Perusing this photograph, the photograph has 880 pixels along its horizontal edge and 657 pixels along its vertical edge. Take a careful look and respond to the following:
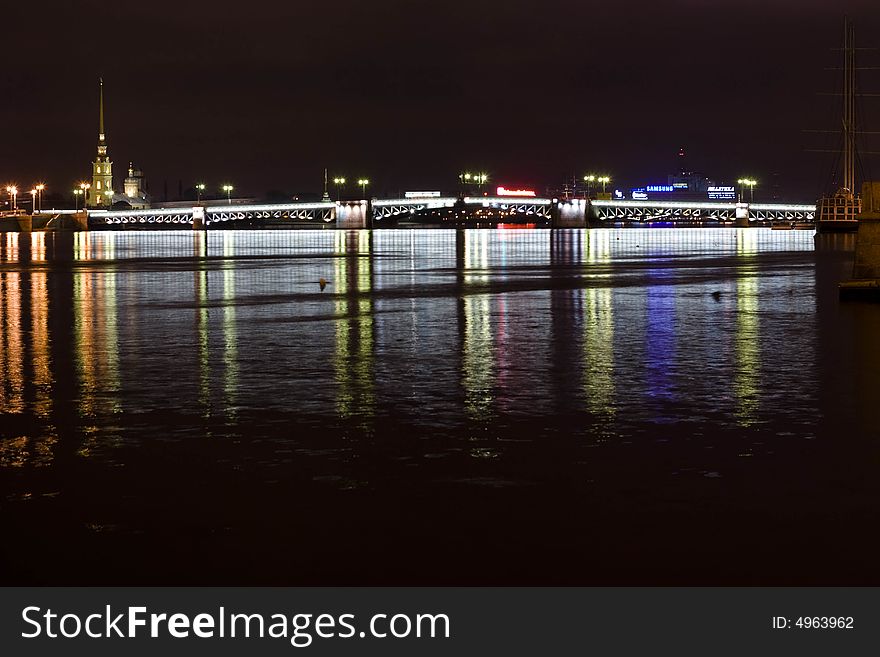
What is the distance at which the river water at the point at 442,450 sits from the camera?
10570 mm

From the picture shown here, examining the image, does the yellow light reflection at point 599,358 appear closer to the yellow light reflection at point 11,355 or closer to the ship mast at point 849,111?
the yellow light reflection at point 11,355

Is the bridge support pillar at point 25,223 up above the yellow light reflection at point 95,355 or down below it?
above

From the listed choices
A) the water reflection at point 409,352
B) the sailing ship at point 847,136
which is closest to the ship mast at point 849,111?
the sailing ship at point 847,136

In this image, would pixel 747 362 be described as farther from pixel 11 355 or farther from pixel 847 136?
pixel 847 136

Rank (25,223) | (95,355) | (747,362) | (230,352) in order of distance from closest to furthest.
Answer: (747,362) < (95,355) < (230,352) < (25,223)

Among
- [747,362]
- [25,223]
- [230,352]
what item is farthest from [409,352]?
[25,223]

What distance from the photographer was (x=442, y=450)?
14.6m

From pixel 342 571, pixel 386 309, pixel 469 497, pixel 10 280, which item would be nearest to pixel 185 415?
pixel 469 497

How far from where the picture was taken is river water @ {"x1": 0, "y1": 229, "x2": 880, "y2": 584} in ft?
34.7

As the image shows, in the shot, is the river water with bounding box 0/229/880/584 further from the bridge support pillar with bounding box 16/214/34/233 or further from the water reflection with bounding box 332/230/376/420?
the bridge support pillar with bounding box 16/214/34/233

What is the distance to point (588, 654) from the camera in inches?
363

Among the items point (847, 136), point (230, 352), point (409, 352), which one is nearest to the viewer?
point (409, 352)

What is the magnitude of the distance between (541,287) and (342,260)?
30519mm

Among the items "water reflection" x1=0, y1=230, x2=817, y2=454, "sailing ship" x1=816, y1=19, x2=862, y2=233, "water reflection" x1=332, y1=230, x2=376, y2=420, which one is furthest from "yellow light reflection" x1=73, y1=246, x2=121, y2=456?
"sailing ship" x1=816, y1=19, x2=862, y2=233
